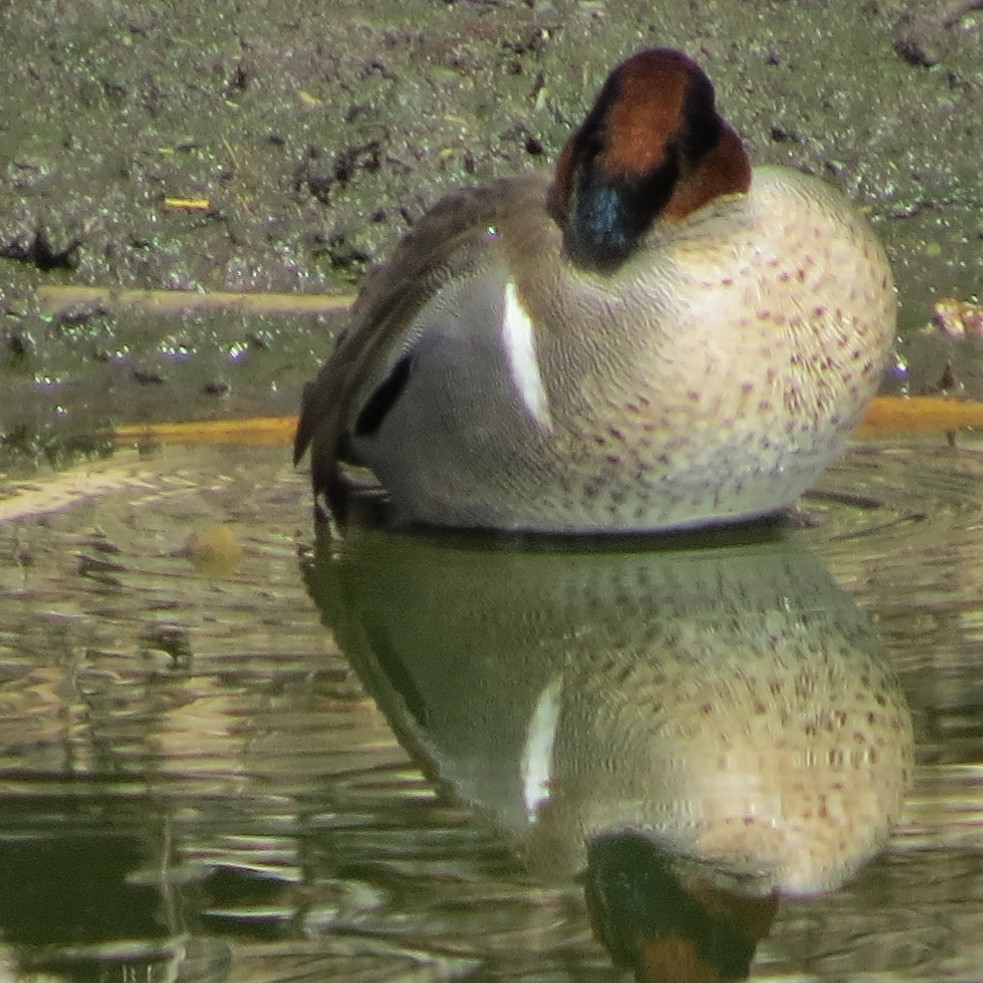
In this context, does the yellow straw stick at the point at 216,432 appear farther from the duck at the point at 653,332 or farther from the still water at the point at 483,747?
the duck at the point at 653,332

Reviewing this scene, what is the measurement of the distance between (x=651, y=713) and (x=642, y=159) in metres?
1.35

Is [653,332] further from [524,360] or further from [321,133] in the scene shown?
[321,133]

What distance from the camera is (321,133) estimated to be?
23.1 feet

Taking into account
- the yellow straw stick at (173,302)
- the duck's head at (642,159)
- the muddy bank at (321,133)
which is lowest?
the yellow straw stick at (173,302)

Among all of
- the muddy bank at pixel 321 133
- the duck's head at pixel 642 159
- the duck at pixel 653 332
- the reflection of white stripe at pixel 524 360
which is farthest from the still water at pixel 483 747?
the muddy bank at pixel 321 133

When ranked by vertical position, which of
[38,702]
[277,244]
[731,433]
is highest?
[731,433]

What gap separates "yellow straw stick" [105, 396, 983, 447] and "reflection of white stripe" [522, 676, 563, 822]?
88.9 inches

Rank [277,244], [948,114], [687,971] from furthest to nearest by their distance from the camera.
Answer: [948,114], [277,244], [687,971]

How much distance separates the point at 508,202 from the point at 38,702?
1.63 metres

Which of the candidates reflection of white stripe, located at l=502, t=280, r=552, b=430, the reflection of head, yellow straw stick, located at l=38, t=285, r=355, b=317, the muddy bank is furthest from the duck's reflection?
the muddy bank

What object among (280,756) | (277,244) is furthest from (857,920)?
(277,244)

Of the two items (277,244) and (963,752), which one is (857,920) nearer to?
(963,752)

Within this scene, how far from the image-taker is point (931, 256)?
6965 mm

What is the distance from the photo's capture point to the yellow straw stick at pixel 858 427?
567 cm
